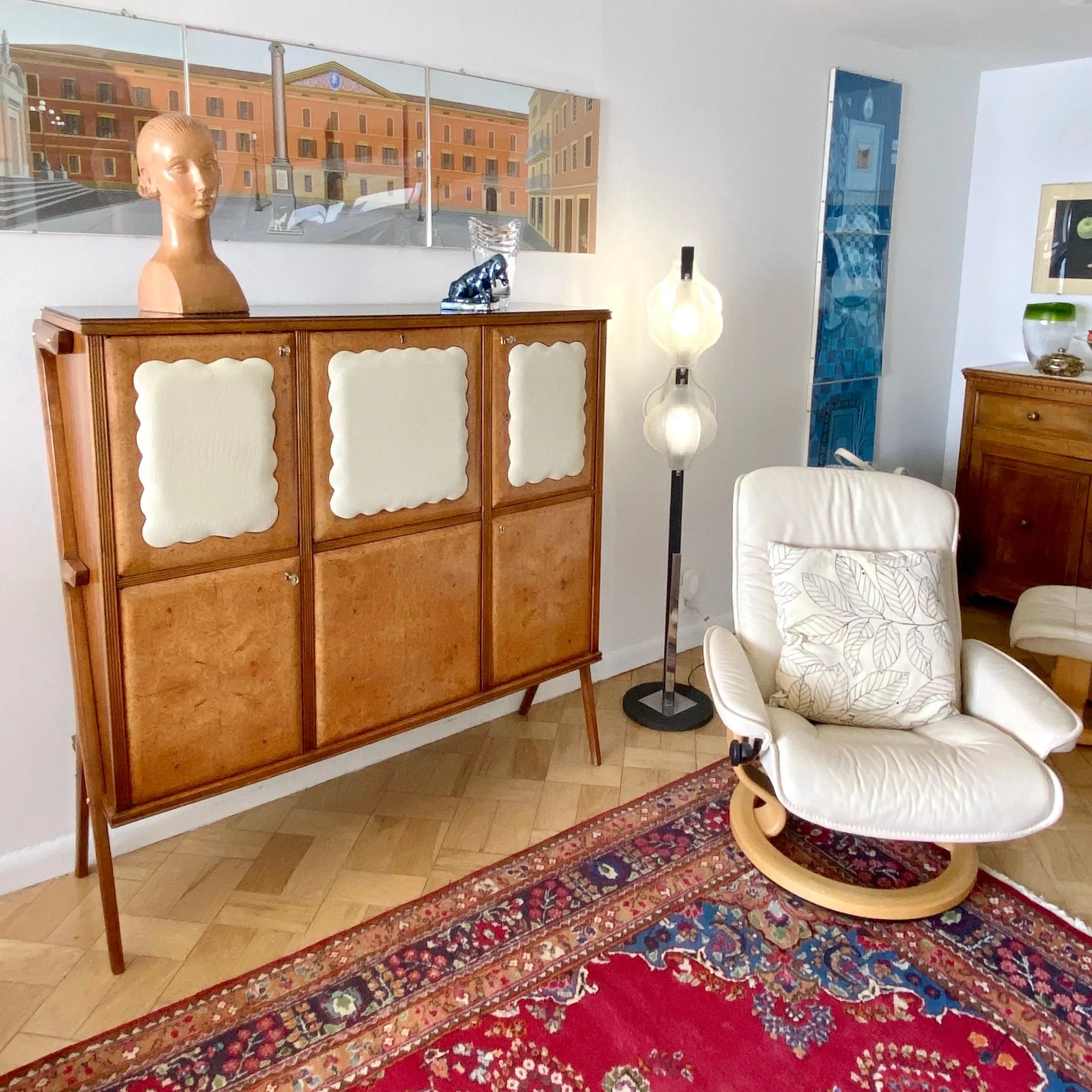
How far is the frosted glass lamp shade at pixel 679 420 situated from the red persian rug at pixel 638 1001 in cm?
123

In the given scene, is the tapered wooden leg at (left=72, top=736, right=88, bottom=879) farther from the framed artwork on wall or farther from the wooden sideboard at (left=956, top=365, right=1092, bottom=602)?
the framed artwork on wall

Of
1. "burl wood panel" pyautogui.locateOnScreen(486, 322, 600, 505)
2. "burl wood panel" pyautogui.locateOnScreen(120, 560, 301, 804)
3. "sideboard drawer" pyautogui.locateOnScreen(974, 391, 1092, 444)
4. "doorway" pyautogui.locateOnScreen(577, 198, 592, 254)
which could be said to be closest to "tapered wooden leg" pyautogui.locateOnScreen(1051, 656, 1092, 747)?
"sideboard drawer" pyautogui.locateOnScreen(974, 391, 1092, 444)

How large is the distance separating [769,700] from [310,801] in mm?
1273

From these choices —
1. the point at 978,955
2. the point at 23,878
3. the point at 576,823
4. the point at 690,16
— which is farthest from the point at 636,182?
the point at 23,878

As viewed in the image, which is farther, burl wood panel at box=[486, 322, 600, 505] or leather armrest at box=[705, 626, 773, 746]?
burl wood panel at box=[486, 322, 600, 505]

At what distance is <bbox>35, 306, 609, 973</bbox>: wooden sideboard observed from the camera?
1865 mm

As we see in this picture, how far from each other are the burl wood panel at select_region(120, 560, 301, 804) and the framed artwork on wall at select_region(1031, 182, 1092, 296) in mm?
3584

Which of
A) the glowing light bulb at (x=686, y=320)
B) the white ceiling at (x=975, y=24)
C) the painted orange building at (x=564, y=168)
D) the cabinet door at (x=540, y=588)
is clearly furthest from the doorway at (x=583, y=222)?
the white ceiling at (x=975, y=24)

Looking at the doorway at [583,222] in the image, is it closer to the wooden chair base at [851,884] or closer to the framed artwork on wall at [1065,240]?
the wooden chair base at [851,884]

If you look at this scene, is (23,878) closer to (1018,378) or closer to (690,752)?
(690,752)

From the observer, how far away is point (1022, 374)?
13.0 ft

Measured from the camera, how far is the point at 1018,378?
394 cm

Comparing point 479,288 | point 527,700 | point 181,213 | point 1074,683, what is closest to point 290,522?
point 181,213

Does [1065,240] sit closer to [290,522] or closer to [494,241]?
[494,241]
